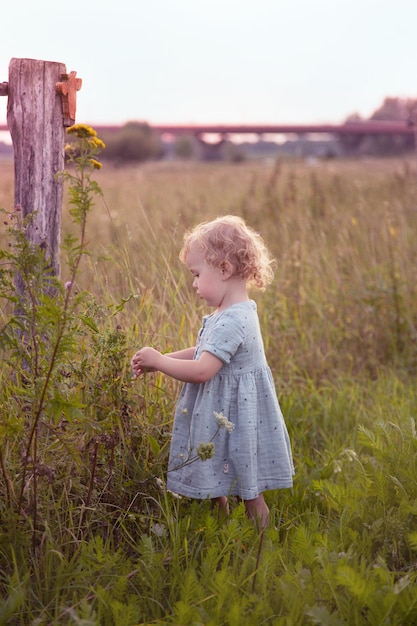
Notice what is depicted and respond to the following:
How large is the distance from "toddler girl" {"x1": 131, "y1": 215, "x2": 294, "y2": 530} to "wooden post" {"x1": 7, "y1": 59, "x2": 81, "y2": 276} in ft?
2.27

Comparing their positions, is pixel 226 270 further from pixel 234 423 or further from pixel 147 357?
pixel 234 423

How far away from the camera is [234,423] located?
2.84 metres

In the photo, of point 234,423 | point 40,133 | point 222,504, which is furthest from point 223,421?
point 40,133

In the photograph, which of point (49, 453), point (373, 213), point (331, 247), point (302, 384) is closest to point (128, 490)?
point (49, 453)

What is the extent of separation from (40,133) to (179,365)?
1.19 meters

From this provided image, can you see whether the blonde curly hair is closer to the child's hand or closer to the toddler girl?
the toddler girl

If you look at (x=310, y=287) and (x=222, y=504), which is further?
(x=310, y=287)

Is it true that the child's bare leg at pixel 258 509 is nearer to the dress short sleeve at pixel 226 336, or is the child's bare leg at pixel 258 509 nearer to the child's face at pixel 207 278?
the dress short sleeve at pixel 226 336

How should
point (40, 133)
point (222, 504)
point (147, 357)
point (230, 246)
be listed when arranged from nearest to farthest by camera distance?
point (147, 357)
point (230, 246)
point (222, 504)
point (40, 133)

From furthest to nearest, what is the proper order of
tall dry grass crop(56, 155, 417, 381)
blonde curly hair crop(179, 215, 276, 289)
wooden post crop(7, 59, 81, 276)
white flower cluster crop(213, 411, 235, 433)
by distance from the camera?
tall dry grass crop(56, 155, 417, 381) → wooden post crop(7, 59, 81, 276) → blonde curly hair crop(179, 215, 276, 289) → white flower cluster crop(213, 411, 235, 433)

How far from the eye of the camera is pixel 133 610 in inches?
87.4

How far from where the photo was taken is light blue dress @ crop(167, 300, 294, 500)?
2.81 metres

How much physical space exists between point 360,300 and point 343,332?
373 millimetres

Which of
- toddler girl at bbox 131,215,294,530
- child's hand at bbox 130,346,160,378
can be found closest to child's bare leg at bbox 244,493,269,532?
toddler girl at bbox 131,215,294,530
